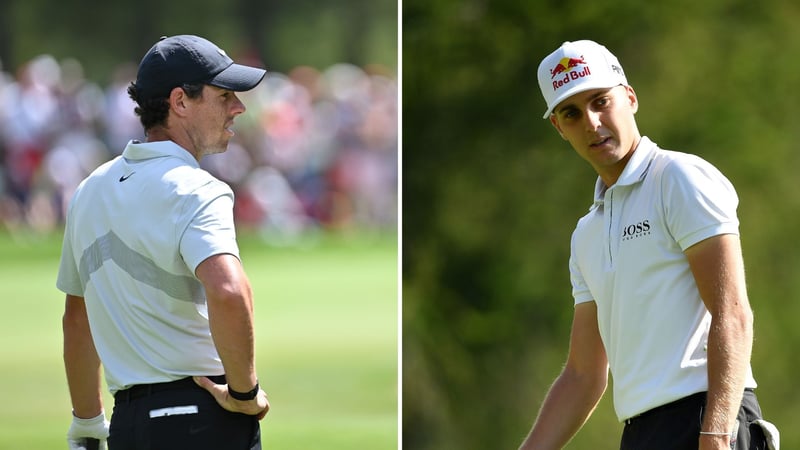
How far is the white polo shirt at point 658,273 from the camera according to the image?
244 centimetres

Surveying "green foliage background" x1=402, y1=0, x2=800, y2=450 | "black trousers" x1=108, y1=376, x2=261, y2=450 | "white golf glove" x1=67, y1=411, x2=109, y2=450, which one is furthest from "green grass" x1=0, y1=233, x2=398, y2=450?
"black trousers" x1=108, y1=376, x2=261, y2=450

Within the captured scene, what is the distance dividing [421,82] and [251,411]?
143 inches

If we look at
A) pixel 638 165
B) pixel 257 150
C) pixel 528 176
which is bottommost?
pixel 638 165

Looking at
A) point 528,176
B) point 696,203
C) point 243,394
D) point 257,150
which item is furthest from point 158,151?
point 257,150

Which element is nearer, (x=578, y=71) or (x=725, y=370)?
(x=725, y=370)

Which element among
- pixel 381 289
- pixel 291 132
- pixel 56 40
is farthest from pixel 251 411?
pixel 56 40

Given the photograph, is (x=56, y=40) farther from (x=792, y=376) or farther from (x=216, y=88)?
(x=216, y=88)

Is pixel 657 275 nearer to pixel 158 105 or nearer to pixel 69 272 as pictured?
pixel 158 105

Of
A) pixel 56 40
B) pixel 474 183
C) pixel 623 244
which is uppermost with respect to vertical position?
pixel 56 40

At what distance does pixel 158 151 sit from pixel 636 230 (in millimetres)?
1061

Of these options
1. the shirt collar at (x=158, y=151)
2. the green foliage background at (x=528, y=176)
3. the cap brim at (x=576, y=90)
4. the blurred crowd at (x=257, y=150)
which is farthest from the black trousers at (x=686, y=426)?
the blurred crowd at (x=257, y=150)

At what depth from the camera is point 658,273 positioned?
251 centimetres

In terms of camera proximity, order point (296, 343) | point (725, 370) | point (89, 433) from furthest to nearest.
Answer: point (296, 343) < point (89, 433) < point (725, 370)

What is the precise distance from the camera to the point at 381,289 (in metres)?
14.4
